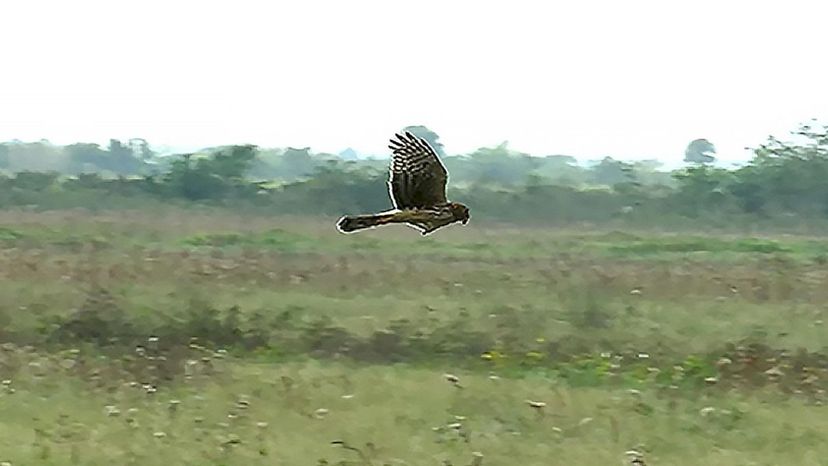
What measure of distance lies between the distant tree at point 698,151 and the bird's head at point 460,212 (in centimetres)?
165

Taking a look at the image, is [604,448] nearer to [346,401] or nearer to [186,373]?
[346,401]

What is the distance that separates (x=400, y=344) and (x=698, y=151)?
1.09 m

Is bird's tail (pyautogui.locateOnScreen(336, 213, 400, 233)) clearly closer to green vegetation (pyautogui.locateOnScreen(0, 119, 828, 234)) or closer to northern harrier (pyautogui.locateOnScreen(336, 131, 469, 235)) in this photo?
northern harrier (pyautogui.locateOnScreen(336, 131, 469, 235))

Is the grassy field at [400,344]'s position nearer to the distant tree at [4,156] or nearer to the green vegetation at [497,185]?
the green vegetation at [497,185]

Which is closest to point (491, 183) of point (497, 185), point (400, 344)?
point (497, 185)

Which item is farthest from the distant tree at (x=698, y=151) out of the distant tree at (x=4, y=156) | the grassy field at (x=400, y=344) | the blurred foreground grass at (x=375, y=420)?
the distant tree at (x=4, y=156)

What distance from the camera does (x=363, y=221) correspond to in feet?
2.10

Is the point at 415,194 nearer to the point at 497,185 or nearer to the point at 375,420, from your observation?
the point at 497,185

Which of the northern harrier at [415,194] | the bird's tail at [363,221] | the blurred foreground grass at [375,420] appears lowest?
the blurred foreground grass at [375,420]

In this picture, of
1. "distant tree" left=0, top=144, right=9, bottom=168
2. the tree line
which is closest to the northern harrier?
the tree line

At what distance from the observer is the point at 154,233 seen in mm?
3049

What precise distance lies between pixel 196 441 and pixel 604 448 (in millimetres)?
755

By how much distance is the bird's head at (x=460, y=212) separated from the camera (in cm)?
64

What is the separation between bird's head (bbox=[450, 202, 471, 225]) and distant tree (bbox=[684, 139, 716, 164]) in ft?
5.42
